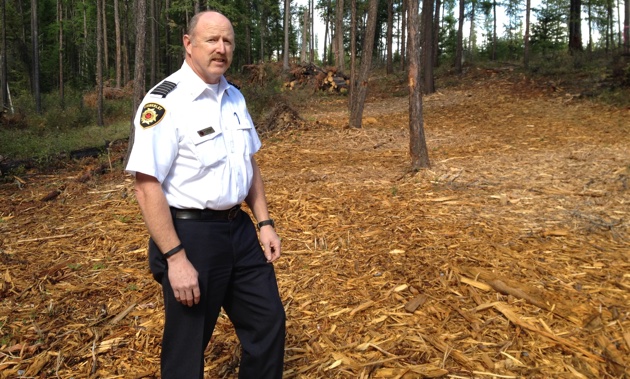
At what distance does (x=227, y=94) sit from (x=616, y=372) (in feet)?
8.80

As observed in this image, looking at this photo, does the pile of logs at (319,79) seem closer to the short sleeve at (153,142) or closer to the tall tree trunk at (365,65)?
the tall tree trunk at (365,65)

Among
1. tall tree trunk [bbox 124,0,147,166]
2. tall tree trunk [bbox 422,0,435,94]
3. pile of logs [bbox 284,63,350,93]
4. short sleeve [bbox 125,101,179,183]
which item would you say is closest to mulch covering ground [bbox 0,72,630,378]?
tall tree trunk [bbox 124,0,147,166]

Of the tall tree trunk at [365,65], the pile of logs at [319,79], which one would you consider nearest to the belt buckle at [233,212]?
the tall tree trunk at [365,65]

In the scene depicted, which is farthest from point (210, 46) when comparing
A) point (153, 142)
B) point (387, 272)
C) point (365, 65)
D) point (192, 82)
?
point (365, 65)

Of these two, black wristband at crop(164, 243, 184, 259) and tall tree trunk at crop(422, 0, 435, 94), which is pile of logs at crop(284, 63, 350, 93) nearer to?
tall tree trunk at crop(422, 0, 435, 94)

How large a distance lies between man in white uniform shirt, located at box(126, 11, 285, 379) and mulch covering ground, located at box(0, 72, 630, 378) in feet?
3.27

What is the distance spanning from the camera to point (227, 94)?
2.16 meters

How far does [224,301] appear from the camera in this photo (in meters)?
2.12

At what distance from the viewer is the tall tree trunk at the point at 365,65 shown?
10.9m

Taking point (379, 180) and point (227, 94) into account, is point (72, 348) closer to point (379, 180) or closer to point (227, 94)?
point (227, 94)

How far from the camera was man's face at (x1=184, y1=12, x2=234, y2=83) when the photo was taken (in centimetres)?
191

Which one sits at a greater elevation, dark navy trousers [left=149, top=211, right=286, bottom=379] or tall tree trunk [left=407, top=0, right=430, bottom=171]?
tall tree trunk [left=407, top=0, right=430, bottom=171]

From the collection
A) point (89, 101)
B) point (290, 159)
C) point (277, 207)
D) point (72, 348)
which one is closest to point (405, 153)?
point (290, 159)

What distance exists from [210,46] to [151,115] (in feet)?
1.28
